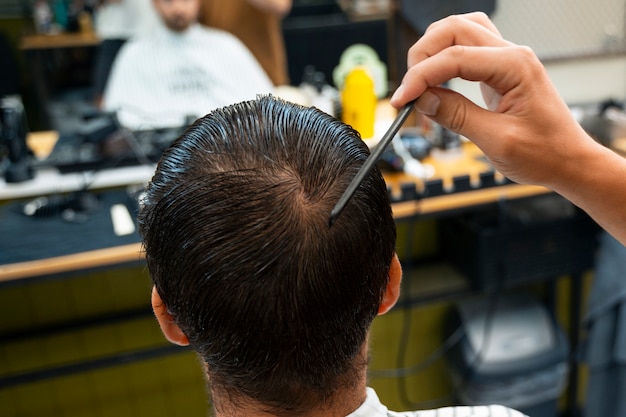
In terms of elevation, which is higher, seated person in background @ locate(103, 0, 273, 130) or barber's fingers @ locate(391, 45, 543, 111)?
barber's fingers @ locate(391, 45, 543, 111)

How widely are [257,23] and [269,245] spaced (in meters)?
2.34

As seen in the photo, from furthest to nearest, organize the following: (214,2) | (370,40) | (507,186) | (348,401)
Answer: (370,40), (214,2), (507,186), (348,401)

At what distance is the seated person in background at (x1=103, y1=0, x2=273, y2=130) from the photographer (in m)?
2.34

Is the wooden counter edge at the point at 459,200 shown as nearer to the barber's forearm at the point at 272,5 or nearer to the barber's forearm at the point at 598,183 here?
the barber's forearm at the point at 598,183

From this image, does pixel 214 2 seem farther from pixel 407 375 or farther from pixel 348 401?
pixel 348 401

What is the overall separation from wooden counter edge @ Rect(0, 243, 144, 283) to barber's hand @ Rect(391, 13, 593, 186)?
2.74ft

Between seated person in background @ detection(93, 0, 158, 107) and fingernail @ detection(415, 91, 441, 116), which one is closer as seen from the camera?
fingernail @ detection(415, 91, 441, 116)

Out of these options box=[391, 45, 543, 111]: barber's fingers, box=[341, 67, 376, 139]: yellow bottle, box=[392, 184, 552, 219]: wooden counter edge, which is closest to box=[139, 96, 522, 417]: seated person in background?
box=[391, 45, 543, 111]: barber's fingers

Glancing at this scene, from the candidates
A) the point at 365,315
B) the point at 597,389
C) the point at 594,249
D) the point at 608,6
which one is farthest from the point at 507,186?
the point at 365,315

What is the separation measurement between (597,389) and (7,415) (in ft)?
6.12

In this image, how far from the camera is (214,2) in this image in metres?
2.62

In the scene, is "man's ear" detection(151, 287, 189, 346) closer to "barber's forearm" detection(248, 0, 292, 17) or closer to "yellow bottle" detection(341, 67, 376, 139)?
"yellow bottle" detection(341, 67, 376, 139)

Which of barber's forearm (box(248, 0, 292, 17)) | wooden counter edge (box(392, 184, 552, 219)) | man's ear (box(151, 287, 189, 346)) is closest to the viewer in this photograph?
man's ear (box(151, 287, 189, 346))

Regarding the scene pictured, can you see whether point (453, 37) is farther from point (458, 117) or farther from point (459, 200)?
point (459, 200)
